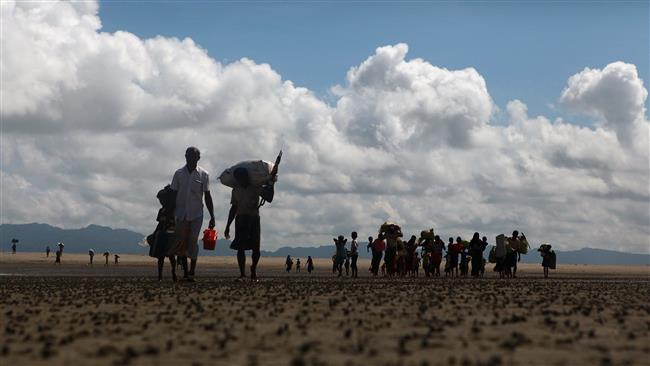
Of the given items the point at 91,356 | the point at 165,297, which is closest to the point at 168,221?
the point at 165,297

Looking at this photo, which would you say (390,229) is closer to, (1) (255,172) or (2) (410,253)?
(2) (410,253)

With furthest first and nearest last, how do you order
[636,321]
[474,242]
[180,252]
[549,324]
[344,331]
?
1. [474,242]
2. [180,252]
3. [636,321]
4. [549,324]
5. [344,331]

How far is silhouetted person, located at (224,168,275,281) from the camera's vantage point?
2358 cm

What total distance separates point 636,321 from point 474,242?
24.7 m

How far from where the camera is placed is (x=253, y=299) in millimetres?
15117

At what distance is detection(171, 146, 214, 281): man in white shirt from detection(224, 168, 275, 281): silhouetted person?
1508 millimetres

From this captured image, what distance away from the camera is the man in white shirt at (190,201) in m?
21.9

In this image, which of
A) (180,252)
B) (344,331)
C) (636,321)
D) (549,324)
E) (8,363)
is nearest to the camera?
(8,363)

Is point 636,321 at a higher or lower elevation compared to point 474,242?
lower

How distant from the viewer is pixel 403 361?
25.0 ft

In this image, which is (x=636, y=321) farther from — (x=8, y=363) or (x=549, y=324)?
(x=8, y=363)

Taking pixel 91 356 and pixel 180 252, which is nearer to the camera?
pixel 91 356

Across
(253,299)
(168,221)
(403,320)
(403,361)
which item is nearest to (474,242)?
(168,221)

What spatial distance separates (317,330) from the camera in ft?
33.0
